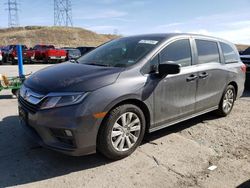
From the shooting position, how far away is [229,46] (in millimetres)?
6172

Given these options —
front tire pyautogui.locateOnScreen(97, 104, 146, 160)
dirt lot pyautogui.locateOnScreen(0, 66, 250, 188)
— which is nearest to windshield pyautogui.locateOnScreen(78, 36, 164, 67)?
front tire pyautogui.locateOnScreen(97, 104, 146, 160)

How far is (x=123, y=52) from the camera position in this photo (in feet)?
14.9

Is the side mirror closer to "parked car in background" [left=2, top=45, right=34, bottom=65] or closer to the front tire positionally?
the front tire

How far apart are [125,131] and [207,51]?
2.51 metres

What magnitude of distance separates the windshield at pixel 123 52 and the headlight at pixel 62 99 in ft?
3.18

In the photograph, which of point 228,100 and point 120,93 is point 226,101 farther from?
point 120,93

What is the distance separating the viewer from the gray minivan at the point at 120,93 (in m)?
3.45

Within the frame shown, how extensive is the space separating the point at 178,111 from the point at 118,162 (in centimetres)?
138

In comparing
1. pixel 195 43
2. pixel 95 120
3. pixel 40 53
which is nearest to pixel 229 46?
pixel 195 43

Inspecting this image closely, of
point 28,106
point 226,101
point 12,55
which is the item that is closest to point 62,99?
point 28,106

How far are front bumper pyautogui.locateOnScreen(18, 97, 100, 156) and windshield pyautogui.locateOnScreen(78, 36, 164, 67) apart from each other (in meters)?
1.13

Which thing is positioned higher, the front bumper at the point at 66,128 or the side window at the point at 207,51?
the side window at the point at 207,51

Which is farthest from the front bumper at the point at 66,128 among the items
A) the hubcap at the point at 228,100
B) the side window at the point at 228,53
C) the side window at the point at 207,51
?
the side window at the point at 228,53

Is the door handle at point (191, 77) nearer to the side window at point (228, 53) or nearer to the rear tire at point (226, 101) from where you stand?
the rear tire at point (226, 101)
